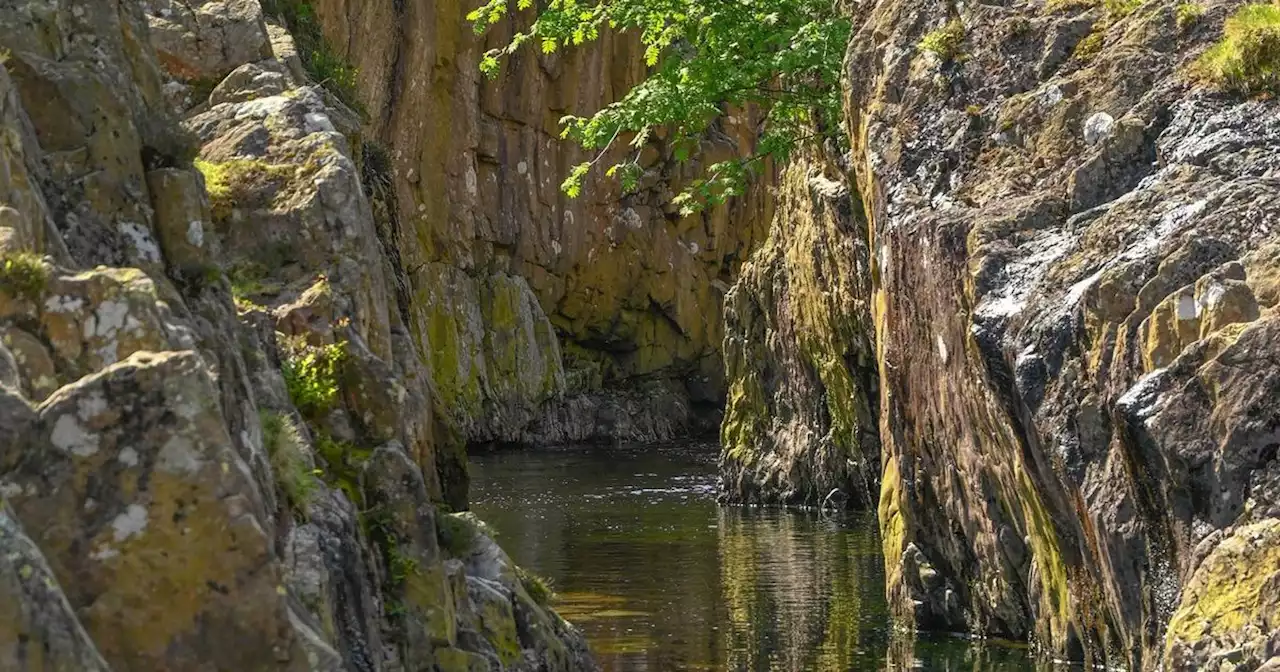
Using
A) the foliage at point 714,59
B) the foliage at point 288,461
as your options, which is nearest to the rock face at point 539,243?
the foliage at point 714,59

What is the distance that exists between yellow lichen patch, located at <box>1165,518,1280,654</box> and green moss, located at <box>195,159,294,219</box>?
730 cm

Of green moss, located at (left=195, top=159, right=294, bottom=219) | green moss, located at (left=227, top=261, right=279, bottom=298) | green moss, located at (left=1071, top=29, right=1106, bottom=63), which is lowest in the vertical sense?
green moss, located at (left=227, top=261, right=279, bottom=298)

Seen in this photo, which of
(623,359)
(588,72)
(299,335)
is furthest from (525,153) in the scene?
(299,335)

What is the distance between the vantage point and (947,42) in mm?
19125

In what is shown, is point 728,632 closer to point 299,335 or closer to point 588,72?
point 299,335

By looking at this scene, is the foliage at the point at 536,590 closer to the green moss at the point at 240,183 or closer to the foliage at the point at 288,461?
the green moss at the point at 240,183

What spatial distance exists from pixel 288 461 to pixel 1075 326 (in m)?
7.75

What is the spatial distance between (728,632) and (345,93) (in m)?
8.55

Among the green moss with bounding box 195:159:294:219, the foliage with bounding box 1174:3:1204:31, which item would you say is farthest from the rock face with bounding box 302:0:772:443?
the green moss with bounding box 195:159:294:219

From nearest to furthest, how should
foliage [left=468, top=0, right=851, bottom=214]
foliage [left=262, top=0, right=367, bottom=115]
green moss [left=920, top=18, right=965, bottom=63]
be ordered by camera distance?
green moss [left=920, top=18, right=965, bottom=63], foliage [left=262, top=0, right=367, bottom=115], foliage [left=468, top=0, right=851, bottom=214]

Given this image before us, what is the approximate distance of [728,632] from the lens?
21.0 m

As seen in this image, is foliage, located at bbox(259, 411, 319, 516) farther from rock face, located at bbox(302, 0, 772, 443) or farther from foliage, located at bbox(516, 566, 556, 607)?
rock face, located at bbox(302, 0, 772, 443)

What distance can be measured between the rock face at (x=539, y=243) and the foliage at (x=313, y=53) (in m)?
30.0

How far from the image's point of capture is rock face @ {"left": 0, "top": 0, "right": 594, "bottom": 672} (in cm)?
646
